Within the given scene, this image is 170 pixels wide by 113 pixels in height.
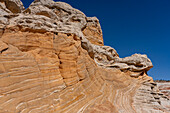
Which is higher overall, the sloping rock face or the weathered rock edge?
the weathered rock edge

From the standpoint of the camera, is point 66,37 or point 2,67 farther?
point 66,37

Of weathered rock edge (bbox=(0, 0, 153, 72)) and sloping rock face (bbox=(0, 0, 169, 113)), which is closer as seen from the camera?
sloping rock face (bbox=(0, 0, 169, 113))

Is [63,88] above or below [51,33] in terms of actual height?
below

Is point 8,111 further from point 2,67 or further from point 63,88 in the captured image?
point 63,88

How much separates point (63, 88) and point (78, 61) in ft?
6.31

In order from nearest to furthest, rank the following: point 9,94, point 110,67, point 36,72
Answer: point 9,94
point 36,72
point 110,67

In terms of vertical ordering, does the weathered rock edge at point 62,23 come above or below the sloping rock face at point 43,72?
above

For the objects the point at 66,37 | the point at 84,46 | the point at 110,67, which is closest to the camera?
the point at 66,37

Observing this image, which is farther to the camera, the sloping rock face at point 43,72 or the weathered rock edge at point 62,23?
the weathered rock edge at point 62,23

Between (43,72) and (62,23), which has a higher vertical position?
(62,23)

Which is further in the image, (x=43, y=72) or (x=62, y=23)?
(x=62, y=23)

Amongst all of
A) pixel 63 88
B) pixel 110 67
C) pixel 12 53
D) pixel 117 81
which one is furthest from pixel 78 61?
pixel 110 67

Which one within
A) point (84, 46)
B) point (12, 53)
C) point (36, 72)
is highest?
point (84, 46)

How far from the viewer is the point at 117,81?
32.6 feet
